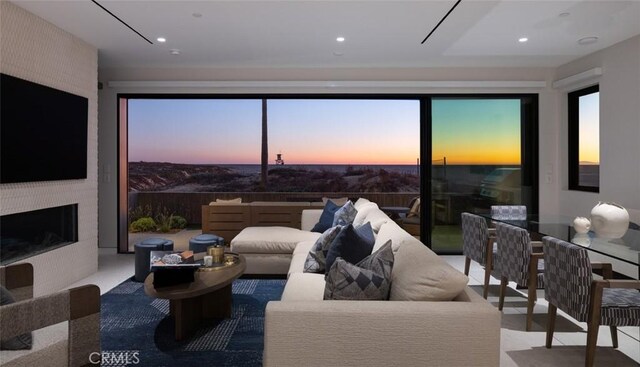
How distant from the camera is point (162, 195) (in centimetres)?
1019

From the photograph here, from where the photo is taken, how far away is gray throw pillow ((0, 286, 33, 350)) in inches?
70.1

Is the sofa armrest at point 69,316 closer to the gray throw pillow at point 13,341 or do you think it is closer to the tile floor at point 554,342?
the gray throw pillow at point 13,341

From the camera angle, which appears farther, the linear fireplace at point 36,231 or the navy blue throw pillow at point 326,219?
the navy blue throw pillow at point 326,219

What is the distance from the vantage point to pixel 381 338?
179cm

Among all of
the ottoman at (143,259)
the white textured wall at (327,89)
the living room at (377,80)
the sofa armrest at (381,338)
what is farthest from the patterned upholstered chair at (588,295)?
the ottoman at (143,259)

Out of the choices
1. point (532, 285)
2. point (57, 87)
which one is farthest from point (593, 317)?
point (57, 87)

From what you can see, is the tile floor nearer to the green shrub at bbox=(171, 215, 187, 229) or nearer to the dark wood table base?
the dark wood table base

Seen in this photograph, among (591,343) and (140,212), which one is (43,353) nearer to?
(591,343)

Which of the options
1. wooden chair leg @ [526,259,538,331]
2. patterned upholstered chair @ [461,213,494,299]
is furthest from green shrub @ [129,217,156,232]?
wooden chair leg @ [526,259,538,331]

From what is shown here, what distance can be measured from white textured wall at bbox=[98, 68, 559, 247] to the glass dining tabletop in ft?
6.22

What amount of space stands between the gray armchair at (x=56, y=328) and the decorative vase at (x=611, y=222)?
3.47 m

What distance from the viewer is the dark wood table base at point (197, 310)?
2.92 m

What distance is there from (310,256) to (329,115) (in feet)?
26.8

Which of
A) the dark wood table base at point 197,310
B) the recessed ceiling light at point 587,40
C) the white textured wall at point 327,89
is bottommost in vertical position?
the dark wood table base at point 197,310
